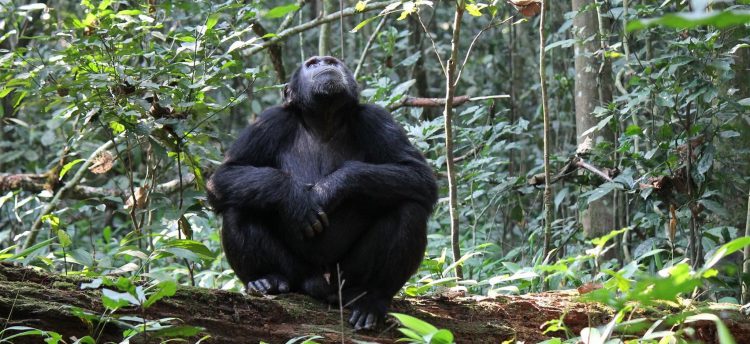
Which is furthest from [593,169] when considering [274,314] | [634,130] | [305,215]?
[274,314]

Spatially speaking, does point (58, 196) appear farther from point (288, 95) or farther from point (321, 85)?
point (321, 85)

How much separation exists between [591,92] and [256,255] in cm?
433

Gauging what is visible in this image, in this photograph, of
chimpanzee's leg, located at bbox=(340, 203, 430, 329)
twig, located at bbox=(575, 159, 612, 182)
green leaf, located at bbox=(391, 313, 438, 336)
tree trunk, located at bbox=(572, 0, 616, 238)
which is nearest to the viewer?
green leaf, located at bbox=(391, 313, 438, 336)

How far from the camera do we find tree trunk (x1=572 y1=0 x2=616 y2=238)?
8086 mm

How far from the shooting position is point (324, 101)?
19.3 ft

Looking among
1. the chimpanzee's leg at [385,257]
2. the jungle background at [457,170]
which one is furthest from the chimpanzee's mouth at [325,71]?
the chimpanzee's leg at [385,257]

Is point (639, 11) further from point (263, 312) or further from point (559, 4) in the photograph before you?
point (559, 4)

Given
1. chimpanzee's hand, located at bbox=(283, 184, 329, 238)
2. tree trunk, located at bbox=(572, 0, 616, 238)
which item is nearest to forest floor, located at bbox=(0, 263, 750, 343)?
chimpanzee's hand, located at bbox=(283, 184, 329, 238)

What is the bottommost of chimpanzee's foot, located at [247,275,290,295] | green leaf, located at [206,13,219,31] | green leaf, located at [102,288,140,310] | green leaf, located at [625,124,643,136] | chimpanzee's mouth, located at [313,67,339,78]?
chimpanzee's foot, located at [247,275,290,295]

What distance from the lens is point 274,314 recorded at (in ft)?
14.6

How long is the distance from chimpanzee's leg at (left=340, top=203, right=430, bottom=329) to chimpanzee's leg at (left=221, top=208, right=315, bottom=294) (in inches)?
12.6

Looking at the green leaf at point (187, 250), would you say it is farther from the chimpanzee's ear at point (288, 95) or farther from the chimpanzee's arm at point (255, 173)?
the chimpanzee's ear at point (288, 95)

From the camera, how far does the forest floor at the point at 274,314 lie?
3824 millimetres

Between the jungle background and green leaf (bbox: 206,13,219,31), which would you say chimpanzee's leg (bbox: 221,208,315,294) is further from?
green leaf (bbox: 206,13,219,31)
